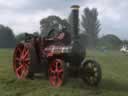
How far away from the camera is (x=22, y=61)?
525 inches

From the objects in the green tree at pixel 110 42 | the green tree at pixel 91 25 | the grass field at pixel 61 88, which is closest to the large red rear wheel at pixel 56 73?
the grass field at pixel 61 88

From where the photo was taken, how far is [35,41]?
12812 millimetres

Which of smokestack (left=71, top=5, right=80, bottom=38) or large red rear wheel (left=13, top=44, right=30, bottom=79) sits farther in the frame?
large red rear wheel (left=13, top=44, right=30, bottom=79)

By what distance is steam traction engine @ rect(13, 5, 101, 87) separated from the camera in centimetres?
1134

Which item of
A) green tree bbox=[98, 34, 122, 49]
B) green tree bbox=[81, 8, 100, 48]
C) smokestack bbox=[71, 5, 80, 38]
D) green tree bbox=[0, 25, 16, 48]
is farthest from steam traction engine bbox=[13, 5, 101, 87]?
green tree bbox=[81, 8, 100, 48]

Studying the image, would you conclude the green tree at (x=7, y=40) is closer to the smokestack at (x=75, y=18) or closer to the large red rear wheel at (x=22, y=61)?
the large red rear wheel at (x=22, y=61)

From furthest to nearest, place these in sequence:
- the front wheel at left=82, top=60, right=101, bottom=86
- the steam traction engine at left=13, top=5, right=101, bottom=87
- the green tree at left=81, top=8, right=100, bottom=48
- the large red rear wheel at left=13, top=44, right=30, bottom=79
A: the green tree at left=81, top=8, right=100, bottom=48
the large red rear wheel at left=13, top=44, right=30, bottom=79
the front wheel at left=82, top=60, right=101, bottom=86
the steam traction engine at left=13, top=5, right=101, bottom=87

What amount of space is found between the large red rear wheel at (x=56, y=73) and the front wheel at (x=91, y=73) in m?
0.88

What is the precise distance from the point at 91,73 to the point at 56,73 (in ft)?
3.73

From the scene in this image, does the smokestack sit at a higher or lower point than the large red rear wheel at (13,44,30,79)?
higher

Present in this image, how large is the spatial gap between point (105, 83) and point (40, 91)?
2.71 m

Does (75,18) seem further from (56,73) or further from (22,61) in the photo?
(22,61)

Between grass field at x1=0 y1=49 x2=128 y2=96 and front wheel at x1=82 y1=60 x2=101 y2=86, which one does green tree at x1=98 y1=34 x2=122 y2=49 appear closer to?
grass field at x1=0 y1=49 x2=128 y2=96

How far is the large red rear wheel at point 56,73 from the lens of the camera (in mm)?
11191
